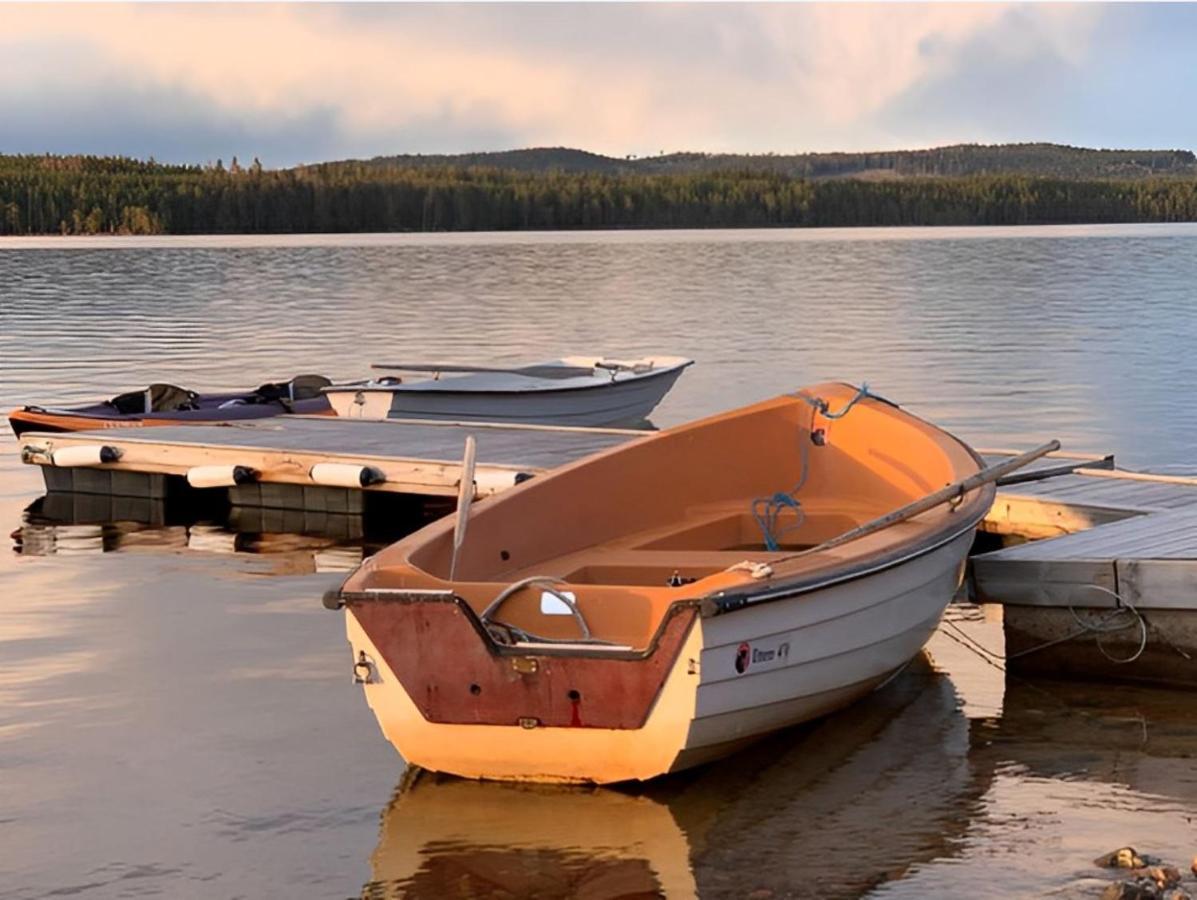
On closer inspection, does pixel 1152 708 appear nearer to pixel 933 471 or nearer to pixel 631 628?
pixel 933 471

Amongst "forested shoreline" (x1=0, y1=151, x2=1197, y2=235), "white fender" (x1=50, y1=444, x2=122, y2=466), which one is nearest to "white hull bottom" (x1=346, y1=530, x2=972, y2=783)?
"white fender" (x1=50, y1=444, x2=122, y2=466)

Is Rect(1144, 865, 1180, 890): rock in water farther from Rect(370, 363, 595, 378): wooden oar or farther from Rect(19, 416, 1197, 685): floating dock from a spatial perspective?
Rect(370, 363, 595, 378): wooden oar

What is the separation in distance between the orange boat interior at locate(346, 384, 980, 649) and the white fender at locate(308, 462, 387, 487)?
14.0ft

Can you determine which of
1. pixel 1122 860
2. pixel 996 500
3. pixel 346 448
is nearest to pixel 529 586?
pixel 1122 860

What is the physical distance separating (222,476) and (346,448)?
0.89 meters

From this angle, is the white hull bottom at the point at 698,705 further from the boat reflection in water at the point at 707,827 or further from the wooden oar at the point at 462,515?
the wooden oar at the point at 462,515

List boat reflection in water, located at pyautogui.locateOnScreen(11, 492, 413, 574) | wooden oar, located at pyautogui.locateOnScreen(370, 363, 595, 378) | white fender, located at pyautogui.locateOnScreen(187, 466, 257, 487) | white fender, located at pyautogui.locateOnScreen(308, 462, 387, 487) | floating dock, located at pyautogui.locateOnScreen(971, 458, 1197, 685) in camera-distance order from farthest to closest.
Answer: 1. wooden oar, located at pyautogui.locateOnScreen(370, 363, 595, 378)
2. white fender, located at pyautogui.locateOnScreen(187, 466, 257, 487)
3. white fender, located at pyautogui.locateOnScreen(308, 462, 387, 487)
4. boat reflection in water, located at pyautogui.locateOnScreen(11, 492, 413, 574)
5. floating dock, located at pyautogui.locateOnScreen(971, 458, 1197, 685)

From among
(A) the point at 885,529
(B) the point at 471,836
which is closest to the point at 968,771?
(A) the point at 885,529

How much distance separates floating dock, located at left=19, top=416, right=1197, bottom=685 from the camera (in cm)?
892

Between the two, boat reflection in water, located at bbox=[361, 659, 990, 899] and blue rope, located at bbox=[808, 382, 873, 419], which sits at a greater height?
blue rope, located at bbox=[808, 382, 873, 419]

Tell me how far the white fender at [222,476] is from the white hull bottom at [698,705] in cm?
693

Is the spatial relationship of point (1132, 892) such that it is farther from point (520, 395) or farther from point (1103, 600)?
point (520, 395)

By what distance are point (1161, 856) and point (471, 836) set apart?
2.38 meters

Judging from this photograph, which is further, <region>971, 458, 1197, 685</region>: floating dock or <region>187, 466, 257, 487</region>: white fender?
<region>187, 466, 257, 487</region>: white fender
